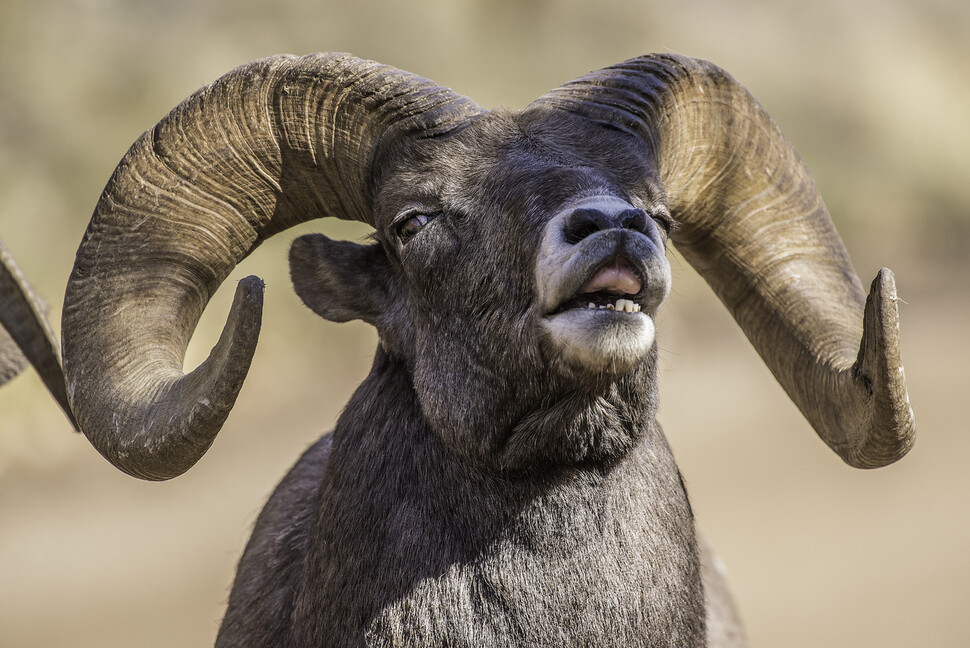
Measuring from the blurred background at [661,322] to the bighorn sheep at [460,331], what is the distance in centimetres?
302

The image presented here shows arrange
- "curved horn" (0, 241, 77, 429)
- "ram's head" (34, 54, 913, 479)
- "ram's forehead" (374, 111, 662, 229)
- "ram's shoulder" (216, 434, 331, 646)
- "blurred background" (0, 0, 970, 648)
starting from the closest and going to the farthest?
1. "ram's head" (34, 54, 913, 479)
2. "ram's forehead" (374, 111, 662, 229)
3. "ram's shoulder" (216, 434, 331, 646)
4. "curved horn" (0, 241, 77, 429)
5. "blurred background" (0, 0, 970, 648)

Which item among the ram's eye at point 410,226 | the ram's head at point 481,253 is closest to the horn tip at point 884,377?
the ram's head at point 481,253

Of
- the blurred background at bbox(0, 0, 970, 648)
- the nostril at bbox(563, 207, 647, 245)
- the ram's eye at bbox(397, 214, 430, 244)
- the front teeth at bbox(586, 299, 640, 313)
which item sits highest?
the blurred background at bbox(0, 0, 970, 648)

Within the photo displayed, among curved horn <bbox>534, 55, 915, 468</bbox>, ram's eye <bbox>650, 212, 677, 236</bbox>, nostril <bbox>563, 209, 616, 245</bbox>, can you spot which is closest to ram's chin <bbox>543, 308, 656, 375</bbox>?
nostril <bbox>563, 209, 616, 245</bbox>

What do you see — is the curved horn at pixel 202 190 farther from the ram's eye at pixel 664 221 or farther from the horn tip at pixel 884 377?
the horn tip at pixel 884 377

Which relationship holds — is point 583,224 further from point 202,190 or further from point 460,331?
point 202,190

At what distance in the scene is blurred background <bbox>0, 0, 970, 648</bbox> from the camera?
964 cm

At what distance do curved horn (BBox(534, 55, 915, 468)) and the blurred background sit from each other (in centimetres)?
366

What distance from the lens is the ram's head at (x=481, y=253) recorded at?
3.39 meters

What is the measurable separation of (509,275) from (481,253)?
16 cm

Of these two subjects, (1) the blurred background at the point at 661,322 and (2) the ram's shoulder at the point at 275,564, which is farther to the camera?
(1) the blurred background at the point at 661,322

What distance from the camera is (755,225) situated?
4645mm

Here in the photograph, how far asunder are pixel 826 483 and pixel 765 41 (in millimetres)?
9037

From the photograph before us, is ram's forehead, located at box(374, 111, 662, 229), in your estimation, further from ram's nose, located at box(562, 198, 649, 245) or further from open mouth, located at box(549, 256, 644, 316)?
open mouth, located at box(549, 256, 644, 316)
